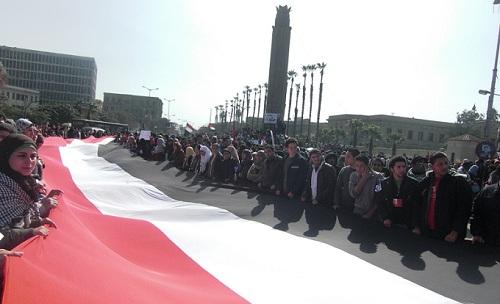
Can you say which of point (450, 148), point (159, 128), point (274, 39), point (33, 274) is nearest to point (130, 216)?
point (33, 274)

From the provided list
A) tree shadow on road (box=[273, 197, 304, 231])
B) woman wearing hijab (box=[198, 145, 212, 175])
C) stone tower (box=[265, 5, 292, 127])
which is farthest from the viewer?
stone tower (box=[265, 5, 292, 127])

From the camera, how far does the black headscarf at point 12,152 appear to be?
11.8ft

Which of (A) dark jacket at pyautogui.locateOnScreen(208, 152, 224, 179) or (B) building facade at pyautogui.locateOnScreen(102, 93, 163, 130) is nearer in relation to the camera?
(A) dark jacket at pyautogui.locateOnScreen(208, 152, 224, 179)

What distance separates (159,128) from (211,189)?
119083mm

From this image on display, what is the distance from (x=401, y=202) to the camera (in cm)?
616

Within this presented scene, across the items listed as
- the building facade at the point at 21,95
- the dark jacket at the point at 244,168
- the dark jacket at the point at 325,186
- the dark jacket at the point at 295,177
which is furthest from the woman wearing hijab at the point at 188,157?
the building facade at the point at 21,95

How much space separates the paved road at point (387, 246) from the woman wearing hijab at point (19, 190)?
9.77ft

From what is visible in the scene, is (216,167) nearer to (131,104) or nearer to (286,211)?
(286,211)

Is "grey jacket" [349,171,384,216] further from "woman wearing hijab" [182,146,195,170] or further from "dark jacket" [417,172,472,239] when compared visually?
"woman wearing hijab" [182,146,195,170]

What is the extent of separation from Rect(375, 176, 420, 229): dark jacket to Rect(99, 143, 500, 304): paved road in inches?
10.1

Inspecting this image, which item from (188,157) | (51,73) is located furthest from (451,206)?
(51,73)

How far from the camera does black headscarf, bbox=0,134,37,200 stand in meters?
3.59

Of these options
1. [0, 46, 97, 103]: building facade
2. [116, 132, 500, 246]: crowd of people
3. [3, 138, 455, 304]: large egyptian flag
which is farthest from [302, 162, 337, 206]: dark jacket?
[0, 46, 97, 103]: building facade

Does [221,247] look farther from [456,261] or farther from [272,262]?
[456,261]
